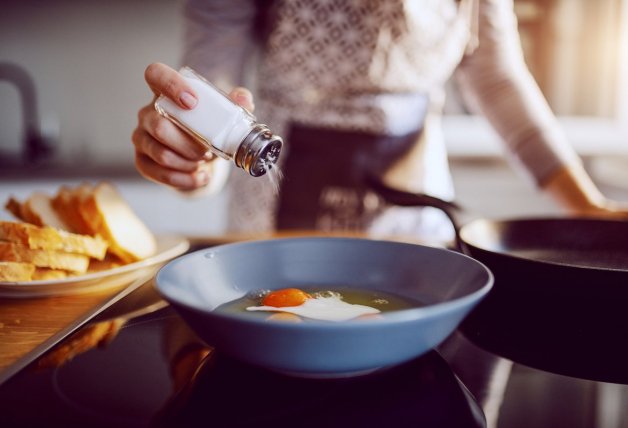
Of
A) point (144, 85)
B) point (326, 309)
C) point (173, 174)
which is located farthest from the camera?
point (144, 85)

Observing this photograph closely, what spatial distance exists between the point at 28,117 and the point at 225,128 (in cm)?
206

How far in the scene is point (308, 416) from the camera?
15.8 inches

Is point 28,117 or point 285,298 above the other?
point 285,298

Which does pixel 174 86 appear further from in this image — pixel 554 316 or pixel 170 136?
pixel 554 316

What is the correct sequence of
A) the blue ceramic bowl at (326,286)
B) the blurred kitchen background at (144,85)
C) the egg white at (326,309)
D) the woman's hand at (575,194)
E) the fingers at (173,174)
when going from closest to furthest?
the blue ceramic bowl at (326,286) < the egg white at (326,309) < the fingers at (173,174) < the woman's hand at (575,194) < the blurred kitchen background at (144,85)

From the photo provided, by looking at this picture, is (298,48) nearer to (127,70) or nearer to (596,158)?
(127,70)

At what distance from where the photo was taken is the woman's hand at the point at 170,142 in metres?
0.64

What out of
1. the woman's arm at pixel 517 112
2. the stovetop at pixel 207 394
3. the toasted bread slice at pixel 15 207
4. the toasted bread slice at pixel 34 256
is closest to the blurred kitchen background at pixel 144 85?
the woman's arm at pixel 517 112

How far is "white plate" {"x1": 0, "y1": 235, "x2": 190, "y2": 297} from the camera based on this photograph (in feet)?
2.16

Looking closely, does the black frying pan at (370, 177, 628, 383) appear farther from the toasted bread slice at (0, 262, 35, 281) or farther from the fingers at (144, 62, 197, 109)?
the toasted bread slice at (0, 262, 35, 281)

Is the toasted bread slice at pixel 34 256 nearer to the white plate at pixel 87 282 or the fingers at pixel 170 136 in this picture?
the white plate at pixel 87 282

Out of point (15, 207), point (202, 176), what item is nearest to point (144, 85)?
point (15, 207)

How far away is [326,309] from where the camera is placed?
21.5 inches

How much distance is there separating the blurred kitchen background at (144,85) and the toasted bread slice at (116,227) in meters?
1.45
